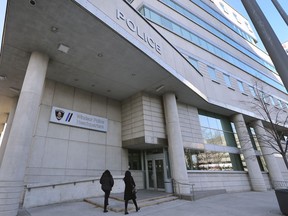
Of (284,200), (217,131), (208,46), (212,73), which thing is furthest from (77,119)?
(208,46)

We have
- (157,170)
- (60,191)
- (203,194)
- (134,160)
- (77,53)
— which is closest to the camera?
(60,191)

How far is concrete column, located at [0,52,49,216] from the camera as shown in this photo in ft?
21.5

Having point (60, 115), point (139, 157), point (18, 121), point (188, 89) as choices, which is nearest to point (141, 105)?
point (188, 89)

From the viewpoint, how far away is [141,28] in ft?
33.1

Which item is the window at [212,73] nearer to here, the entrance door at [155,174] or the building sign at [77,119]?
the entrance door at [155,174]

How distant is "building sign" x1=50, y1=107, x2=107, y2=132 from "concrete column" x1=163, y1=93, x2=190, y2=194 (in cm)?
481

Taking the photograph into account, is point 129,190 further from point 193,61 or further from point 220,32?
point 220,32

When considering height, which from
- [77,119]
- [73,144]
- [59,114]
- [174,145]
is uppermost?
[59,114]

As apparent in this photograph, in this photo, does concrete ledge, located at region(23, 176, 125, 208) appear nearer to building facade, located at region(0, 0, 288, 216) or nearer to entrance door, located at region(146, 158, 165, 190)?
building facade, located at region(0, 0, 288, 216)

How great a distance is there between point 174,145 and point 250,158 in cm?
932

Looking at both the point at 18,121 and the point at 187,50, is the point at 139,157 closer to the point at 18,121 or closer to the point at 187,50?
the point at 18,121

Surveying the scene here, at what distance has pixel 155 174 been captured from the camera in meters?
13.6

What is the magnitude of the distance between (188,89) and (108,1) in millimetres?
7880

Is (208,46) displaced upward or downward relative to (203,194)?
upward
